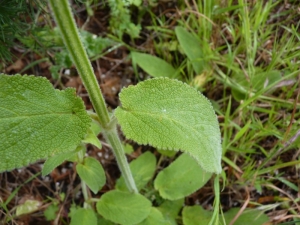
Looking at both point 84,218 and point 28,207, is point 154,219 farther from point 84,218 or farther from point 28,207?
point 28,207

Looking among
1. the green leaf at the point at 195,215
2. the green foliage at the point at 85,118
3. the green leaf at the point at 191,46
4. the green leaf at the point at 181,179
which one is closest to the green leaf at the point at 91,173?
the green foliage at the point at 85,118

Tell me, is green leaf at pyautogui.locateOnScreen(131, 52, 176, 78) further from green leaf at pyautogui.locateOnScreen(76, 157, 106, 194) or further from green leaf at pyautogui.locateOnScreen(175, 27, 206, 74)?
green leaf at pyautogui.locateOnScreen(76, 157, 106, 194)

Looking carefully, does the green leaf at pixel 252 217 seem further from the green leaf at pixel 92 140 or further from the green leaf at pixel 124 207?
the green leaf at pixel 92 140

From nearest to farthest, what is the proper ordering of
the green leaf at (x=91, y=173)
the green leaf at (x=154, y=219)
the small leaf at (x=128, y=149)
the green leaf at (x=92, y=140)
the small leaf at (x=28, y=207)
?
the green leaf at (x=92, y=140), the green leaf at (x=91, y=173), the green leaf at (x=154, y=219), the small leaf at (x=28, y=207), the small leaf at (x=128, y=149)

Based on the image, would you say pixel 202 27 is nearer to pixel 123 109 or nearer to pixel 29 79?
pixel 123 109

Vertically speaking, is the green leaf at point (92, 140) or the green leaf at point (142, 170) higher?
the green leaf at point (92, 140)
